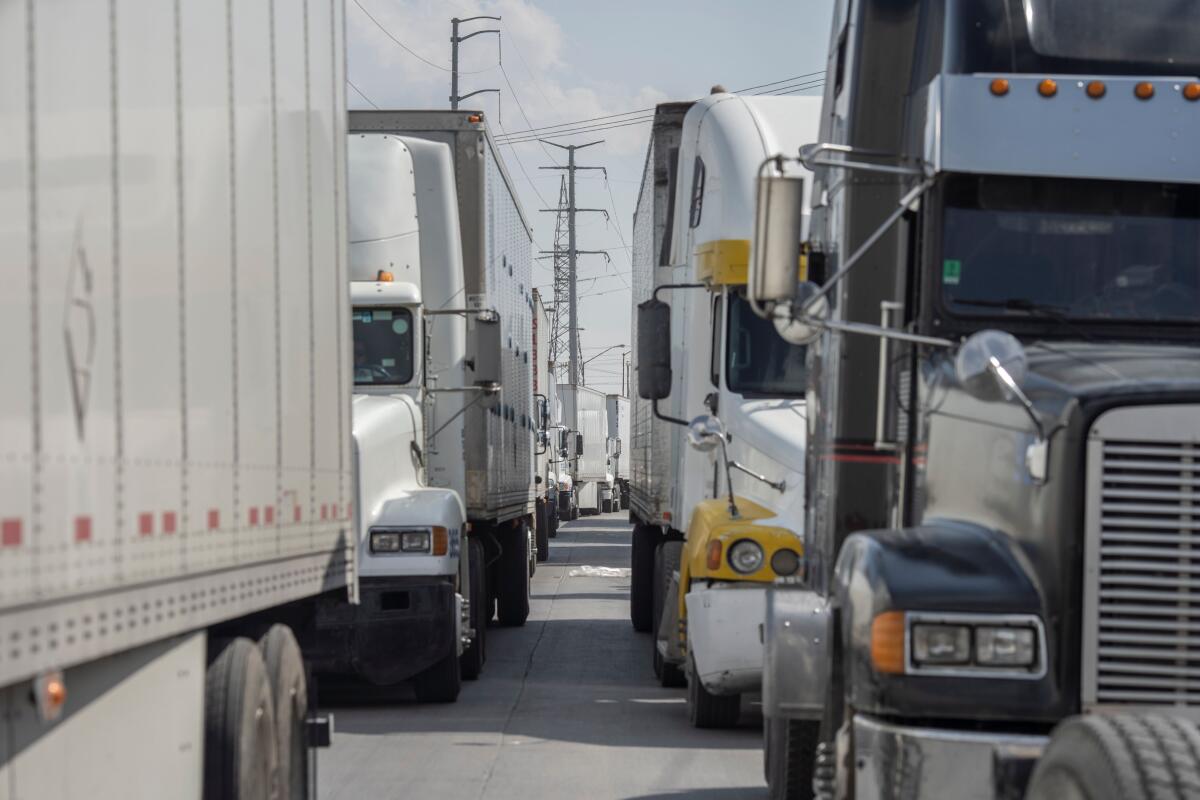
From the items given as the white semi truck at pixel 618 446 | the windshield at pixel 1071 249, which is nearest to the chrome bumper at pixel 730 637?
the windshield at pixel 1071 249

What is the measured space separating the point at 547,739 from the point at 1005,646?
22.9ft

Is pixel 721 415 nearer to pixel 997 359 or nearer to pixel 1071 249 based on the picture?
pixel 1071 249

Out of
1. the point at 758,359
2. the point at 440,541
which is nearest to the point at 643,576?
the point at 440,541

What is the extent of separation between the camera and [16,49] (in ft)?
13.5

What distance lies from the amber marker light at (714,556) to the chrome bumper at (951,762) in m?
5.27

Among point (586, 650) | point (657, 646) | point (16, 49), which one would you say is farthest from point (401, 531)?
point (16, 49)

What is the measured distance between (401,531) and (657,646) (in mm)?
2623

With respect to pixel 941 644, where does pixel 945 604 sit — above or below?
above

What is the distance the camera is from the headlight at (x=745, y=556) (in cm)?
1108

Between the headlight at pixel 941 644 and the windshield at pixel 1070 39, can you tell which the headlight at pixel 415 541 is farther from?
the headlight at pixel 941 644

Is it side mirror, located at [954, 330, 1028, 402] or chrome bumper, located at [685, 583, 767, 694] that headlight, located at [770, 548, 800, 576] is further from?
side mirror, located at [954, 330, 1028, 402]

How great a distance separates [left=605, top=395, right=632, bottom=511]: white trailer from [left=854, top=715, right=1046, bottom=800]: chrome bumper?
55.0 m

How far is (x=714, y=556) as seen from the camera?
11172 millimetres

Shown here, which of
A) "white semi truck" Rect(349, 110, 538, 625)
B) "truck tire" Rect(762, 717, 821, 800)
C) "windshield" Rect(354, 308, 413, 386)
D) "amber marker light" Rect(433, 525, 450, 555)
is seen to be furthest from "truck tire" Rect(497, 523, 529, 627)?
"truck tire" Rect(762, 717, 821, 800)
